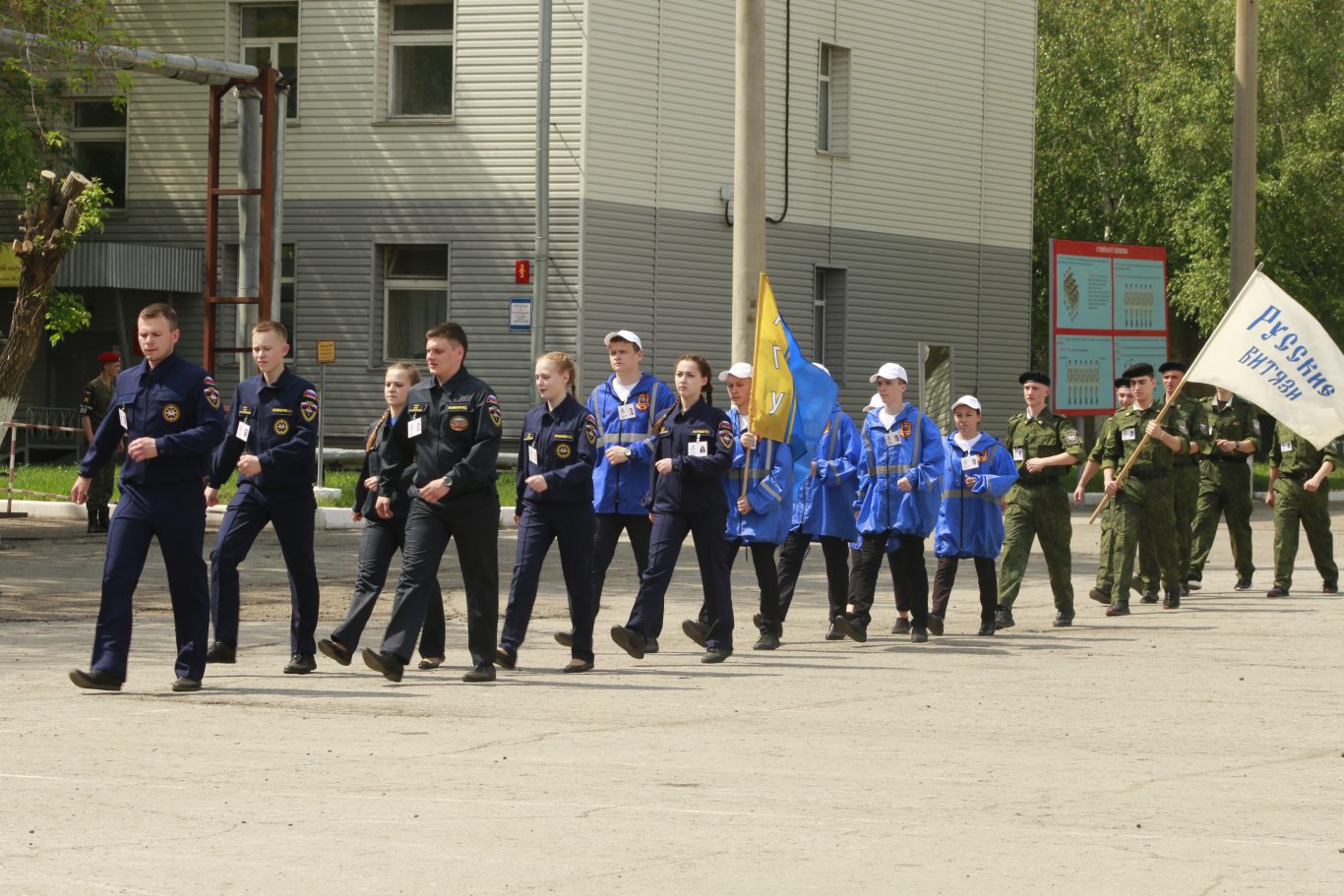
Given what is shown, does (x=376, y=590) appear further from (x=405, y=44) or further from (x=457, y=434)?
(x=405, y=44)

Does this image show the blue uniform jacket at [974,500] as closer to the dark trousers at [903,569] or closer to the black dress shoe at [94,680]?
the dark trousers at [903,569]

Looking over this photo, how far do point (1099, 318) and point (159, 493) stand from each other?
1995 cm

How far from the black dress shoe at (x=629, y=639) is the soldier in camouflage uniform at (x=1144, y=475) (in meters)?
5.52

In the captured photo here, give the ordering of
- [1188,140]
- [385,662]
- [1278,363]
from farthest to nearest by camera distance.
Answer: [1188,140] < [1278,363] < [385,662]

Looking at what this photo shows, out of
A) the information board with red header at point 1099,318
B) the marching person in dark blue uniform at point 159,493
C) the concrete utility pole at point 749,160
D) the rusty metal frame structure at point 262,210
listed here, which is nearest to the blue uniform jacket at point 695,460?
the marching person in dark blue uniform at point 159,493

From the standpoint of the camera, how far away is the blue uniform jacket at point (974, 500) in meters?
15.0

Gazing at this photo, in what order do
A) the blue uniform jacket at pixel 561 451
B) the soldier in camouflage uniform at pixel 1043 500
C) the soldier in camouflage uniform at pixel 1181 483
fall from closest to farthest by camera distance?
the blue uniform jacket at pixel 561 451
the soldier in camouflage uniform at pixel 1043 500
the soldier in camouflage uniform at pixel 1181 483

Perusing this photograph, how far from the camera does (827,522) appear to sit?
14.2 m

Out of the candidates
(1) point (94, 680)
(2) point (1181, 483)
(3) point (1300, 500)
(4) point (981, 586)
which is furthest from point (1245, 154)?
(1) point (94, 680)

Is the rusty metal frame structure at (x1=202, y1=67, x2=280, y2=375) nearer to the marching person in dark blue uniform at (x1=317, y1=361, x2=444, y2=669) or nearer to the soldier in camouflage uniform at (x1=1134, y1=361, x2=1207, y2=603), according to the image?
the soldier in camouflage uniform at (x1=1134, y1=361, x2=1207, y2=603)

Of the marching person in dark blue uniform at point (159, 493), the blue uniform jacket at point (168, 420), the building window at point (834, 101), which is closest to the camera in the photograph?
the marching person in dark blue uniform at point (159, 493)

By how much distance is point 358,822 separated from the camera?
741 centimetres

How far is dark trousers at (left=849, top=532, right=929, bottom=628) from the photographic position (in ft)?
47.5

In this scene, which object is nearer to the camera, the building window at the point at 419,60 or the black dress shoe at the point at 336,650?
the black dress shoe at the point at 336,650
